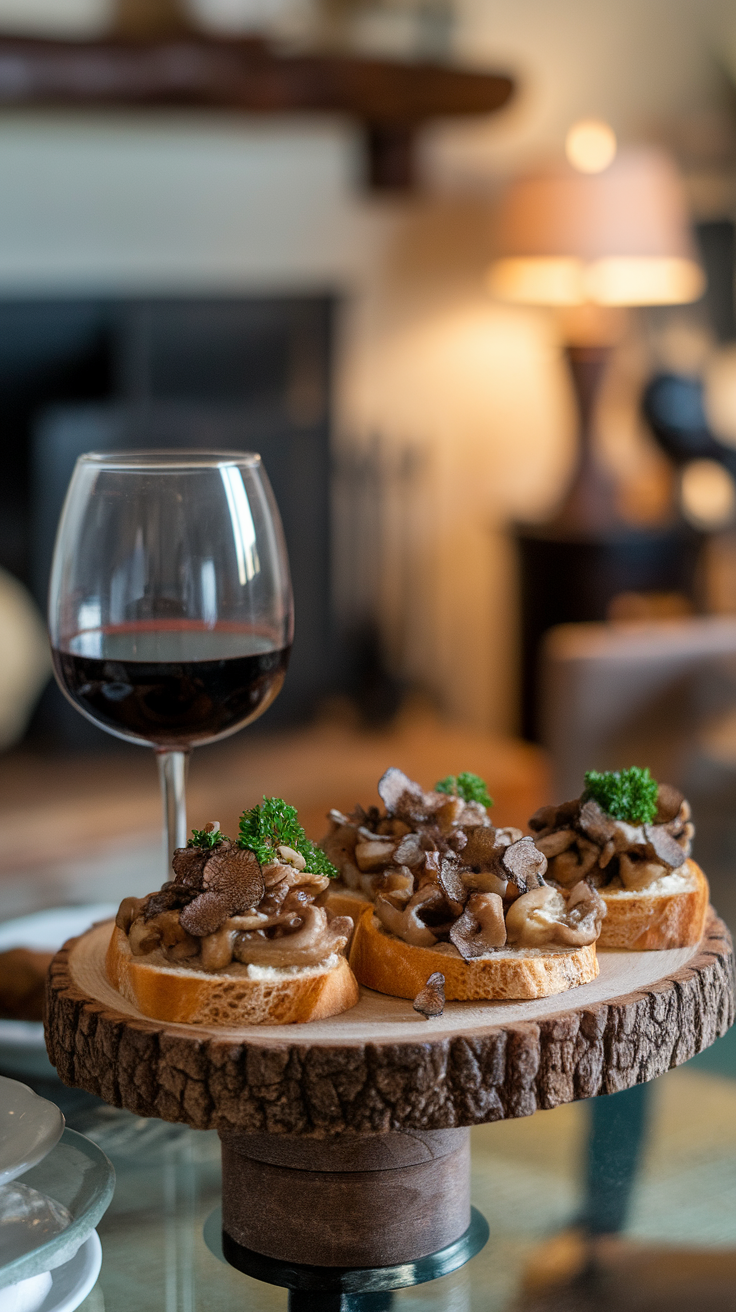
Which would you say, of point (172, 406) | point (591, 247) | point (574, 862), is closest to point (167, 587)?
point (574, 862)

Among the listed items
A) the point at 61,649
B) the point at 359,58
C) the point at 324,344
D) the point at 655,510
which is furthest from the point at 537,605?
the point at 61,649

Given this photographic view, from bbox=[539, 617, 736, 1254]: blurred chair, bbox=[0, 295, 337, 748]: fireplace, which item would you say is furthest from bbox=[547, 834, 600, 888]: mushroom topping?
bbox=[0, 295, 337, 748]: fireplace

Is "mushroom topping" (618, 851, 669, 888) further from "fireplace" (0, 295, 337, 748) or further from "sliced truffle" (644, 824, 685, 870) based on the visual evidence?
Result: "fireplace" (0, 295, 337, 748)

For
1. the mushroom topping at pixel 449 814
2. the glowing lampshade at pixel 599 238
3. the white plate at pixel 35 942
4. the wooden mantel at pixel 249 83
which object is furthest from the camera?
the glowing lampshade at pixel 599 238

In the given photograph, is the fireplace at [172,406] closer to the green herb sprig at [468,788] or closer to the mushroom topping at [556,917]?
the green herb sprig at [468,788]

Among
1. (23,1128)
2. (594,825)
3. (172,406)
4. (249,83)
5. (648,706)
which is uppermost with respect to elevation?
(249,83)

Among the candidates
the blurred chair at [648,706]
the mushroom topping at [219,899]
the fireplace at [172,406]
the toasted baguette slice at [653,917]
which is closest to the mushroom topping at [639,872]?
the toasted baguette slice at [653,917]

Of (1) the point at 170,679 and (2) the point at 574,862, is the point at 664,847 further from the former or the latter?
(1) the point at 170,679
